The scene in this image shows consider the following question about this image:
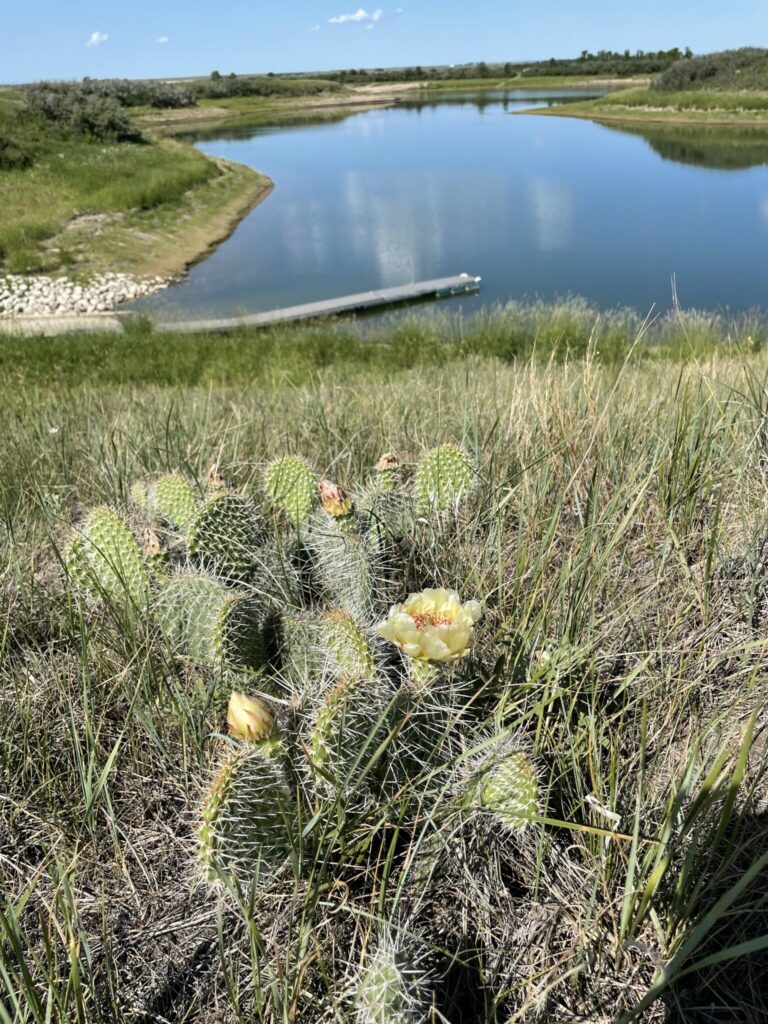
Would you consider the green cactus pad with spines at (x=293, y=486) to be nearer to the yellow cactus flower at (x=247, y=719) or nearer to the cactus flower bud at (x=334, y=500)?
the cactus flower bud at (x=334, y=500)

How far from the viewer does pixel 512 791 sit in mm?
1100

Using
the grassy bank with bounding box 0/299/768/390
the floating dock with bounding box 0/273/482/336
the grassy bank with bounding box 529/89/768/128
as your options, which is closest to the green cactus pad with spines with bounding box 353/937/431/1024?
the grassy bank with bounding box 0/299/768/390

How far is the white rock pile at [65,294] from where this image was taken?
49.8ft

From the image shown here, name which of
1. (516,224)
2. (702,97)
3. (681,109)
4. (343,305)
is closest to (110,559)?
(343,305)

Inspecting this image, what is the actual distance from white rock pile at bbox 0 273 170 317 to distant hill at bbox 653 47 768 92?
42.2m

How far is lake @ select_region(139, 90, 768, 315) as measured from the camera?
1623 cm

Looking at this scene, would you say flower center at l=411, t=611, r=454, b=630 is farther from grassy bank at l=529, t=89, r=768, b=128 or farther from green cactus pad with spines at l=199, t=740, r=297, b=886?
grassy bank at l=529, t=89, r=768, b=128

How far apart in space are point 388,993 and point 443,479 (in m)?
1.17

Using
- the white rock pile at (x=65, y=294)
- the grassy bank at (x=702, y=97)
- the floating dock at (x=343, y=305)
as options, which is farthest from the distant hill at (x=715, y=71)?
the white rock pile at (x=65, y=294)

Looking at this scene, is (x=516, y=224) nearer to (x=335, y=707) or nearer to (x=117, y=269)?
(x=117, y=269)

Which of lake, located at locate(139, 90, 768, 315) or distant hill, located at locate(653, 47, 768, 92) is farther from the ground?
distant hill, located at locate(653, 47, 768, 92)

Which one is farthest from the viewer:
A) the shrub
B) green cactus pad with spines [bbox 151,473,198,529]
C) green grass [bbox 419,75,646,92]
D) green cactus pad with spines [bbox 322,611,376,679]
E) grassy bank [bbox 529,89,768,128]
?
green grass [bbox 419,75,646,92]

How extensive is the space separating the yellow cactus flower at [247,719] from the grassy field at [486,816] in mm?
153

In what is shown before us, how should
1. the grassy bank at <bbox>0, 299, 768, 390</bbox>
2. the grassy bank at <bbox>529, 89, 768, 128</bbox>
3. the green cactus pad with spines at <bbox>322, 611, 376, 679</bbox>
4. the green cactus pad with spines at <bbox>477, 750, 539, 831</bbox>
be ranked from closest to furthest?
the green cactus pad with spines at <bbox>477, 750, 539, 831</bbox>, the green cactus pad with spines at <bbox>322, 611, 376, 679</bbox>, the grassy bank at <bbox>0, 299, 768, 390</bbox>, the grassy bank at <bbox>529, 89, 768, 128</bbox>
